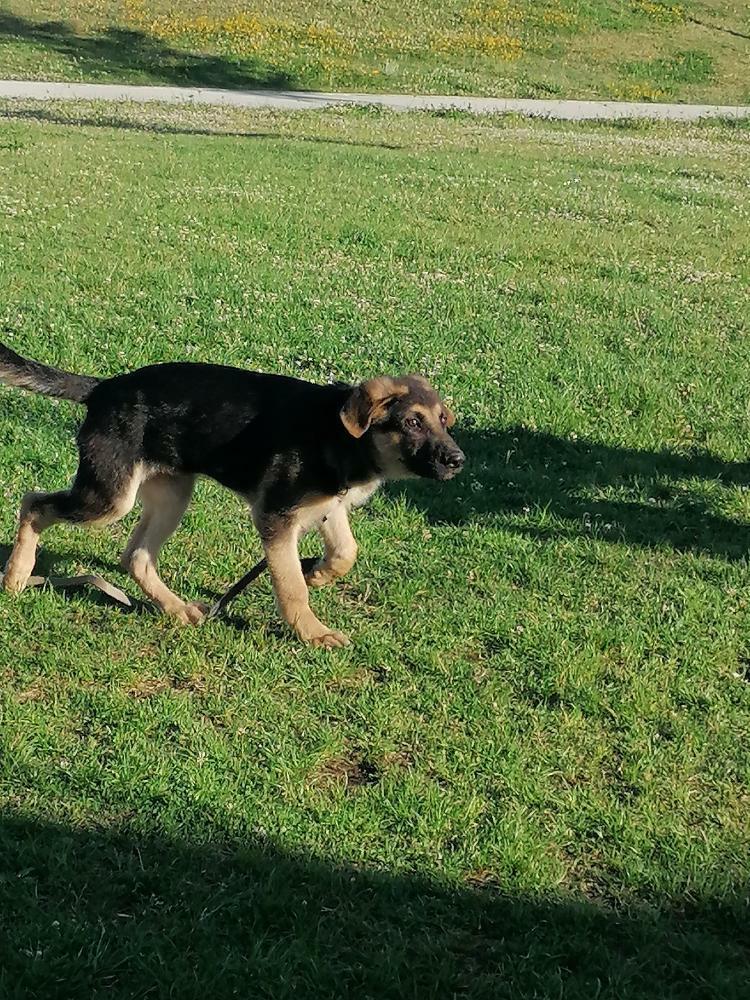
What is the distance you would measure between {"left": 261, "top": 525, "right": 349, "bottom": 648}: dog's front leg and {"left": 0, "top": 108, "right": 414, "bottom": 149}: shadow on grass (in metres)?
15.5

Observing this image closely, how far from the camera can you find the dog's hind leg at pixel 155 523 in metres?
5.25

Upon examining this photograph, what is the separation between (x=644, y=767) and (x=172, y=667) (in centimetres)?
203

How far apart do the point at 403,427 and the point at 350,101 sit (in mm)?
24368

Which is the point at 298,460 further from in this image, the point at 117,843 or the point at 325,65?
the point at 325,65

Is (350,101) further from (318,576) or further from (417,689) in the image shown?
(417,689)

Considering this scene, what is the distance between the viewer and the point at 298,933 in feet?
11.1

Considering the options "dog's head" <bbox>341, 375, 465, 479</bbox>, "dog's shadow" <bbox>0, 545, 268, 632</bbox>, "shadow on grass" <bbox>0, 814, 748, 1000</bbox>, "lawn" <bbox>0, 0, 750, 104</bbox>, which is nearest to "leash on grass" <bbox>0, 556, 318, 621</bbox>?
"dog's shadow" <bbox>0, 545, 268, 632</bbox>

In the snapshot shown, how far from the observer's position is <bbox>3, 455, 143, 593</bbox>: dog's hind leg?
5039 millimetres

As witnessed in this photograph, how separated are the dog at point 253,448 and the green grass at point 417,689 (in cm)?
36

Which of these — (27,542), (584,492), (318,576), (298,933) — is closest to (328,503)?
(318,576)

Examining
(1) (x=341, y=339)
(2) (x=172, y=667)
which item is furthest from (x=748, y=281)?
(2) (x=172, y=667)

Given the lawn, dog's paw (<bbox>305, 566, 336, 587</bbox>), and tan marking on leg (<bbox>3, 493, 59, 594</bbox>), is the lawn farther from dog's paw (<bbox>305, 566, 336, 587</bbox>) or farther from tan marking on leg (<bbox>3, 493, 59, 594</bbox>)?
dog's paw (<bbox>305, 566, 336, 587</bbox>)

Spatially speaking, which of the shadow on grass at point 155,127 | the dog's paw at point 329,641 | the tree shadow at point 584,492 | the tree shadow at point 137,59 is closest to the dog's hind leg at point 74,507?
the dog's paw at point 329,641

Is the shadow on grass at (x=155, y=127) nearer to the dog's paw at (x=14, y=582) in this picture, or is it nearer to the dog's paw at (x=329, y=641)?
the dog's paw at (x=14, y=582)
